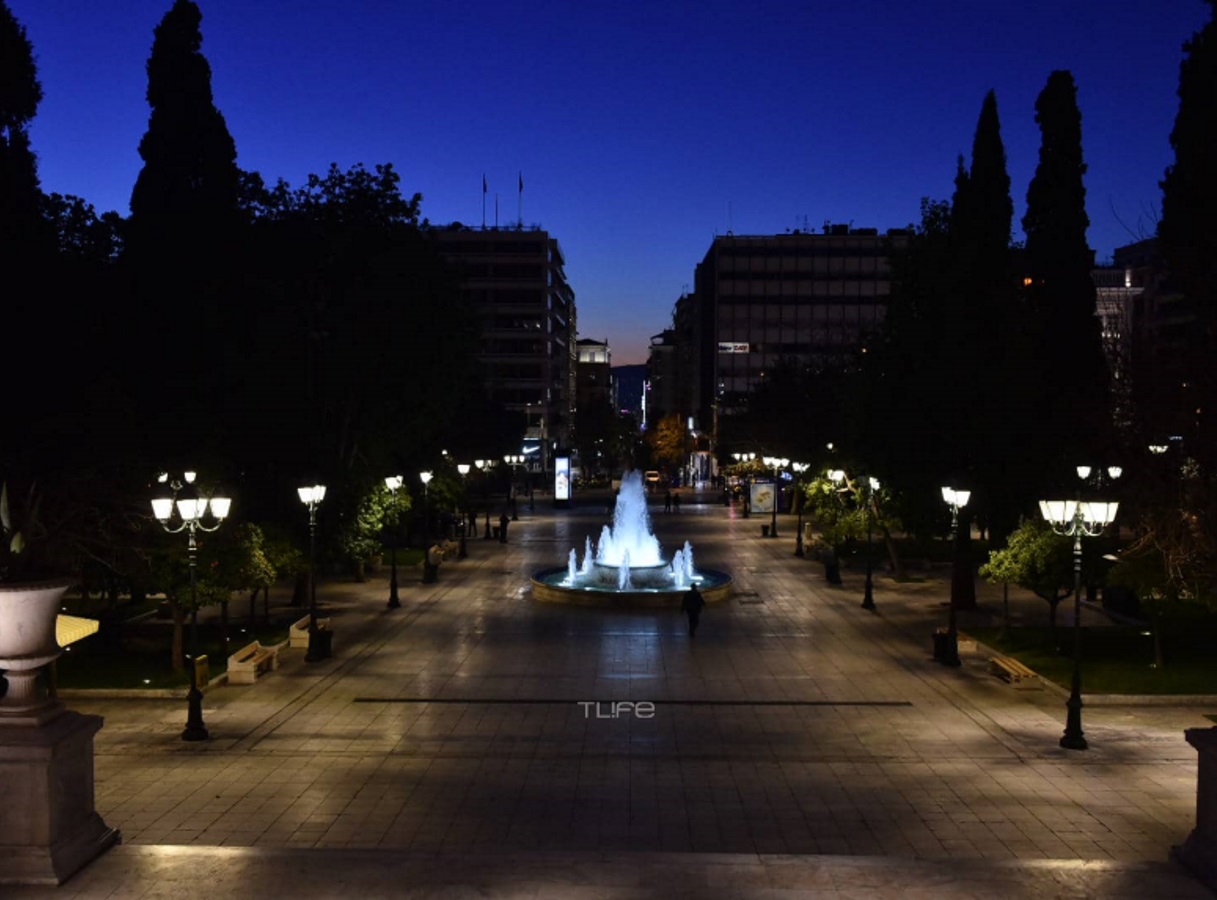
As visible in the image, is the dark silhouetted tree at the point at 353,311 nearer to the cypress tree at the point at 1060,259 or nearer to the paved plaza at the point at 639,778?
the paved plaza at the point at 639,778

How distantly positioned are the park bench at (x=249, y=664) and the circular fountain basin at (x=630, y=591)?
441 inches

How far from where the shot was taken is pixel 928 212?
3372 centimetres

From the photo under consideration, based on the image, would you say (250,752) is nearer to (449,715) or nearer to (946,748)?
(449,715)

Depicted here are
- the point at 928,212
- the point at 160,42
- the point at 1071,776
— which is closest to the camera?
the point at 1071,776

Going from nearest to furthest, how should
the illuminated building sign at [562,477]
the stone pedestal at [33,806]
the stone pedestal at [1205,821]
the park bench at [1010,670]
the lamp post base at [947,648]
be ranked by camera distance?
the stone pedestal at [33,806] < the stone pedestal at [1205,821] < the park bench at [1010,670] < the lamp post base at [947,648] < the illuminated building sign at [562,477]

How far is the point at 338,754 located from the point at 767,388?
67334 millimetres

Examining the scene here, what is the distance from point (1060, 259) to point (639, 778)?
24050 mm

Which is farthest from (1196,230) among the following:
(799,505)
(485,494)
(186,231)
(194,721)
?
(485,494)

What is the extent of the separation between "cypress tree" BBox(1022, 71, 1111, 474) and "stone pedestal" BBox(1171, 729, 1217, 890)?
20.7 metres

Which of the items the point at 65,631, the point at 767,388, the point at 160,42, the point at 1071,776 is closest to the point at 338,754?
the point at 65,631

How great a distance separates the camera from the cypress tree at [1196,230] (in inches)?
635

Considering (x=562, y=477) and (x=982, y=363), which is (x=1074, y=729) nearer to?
(x=982, y=363)

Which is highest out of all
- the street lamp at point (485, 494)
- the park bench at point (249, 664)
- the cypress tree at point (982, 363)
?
the cypress tree at point (982, 363)

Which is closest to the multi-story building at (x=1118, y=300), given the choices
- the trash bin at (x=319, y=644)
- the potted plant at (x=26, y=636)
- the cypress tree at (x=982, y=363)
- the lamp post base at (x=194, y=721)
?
the cypress tree at (x=982, y=363)
